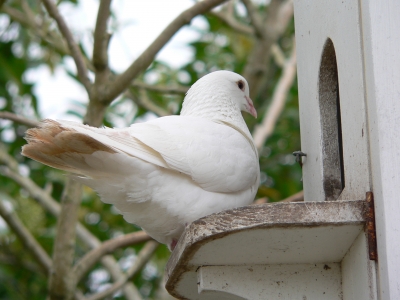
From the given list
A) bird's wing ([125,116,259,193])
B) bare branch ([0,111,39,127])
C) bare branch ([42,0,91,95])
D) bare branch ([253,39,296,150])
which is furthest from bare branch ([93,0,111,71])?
bare branch ([253,39,296,150])

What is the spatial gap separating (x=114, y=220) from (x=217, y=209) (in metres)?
3.92

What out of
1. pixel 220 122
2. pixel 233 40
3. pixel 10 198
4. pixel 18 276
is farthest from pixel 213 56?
pixel 220 122

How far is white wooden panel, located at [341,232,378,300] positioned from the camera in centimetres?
217

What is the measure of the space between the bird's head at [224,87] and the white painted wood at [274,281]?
117 centimetres

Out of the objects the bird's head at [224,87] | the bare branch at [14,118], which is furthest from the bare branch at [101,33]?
the bird's head at [224,87]

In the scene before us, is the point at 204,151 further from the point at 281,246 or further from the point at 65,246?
the point at 65,246

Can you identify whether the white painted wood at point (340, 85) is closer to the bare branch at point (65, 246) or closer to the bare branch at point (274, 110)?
the bare branch at point (65, 246)

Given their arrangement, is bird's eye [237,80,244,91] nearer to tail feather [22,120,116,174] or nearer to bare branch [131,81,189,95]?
bare branch [131,81,189,95]

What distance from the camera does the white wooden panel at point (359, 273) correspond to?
2.17 metres

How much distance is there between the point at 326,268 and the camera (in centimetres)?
253

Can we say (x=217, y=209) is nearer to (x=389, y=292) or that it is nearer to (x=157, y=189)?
(x=157, y=189)

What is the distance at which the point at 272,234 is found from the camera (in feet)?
7.29

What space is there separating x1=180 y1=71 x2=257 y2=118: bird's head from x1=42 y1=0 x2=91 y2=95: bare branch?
3.00 feet

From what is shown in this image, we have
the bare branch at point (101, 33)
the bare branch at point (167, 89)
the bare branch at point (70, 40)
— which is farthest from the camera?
the bare branch at point (167, 89)
